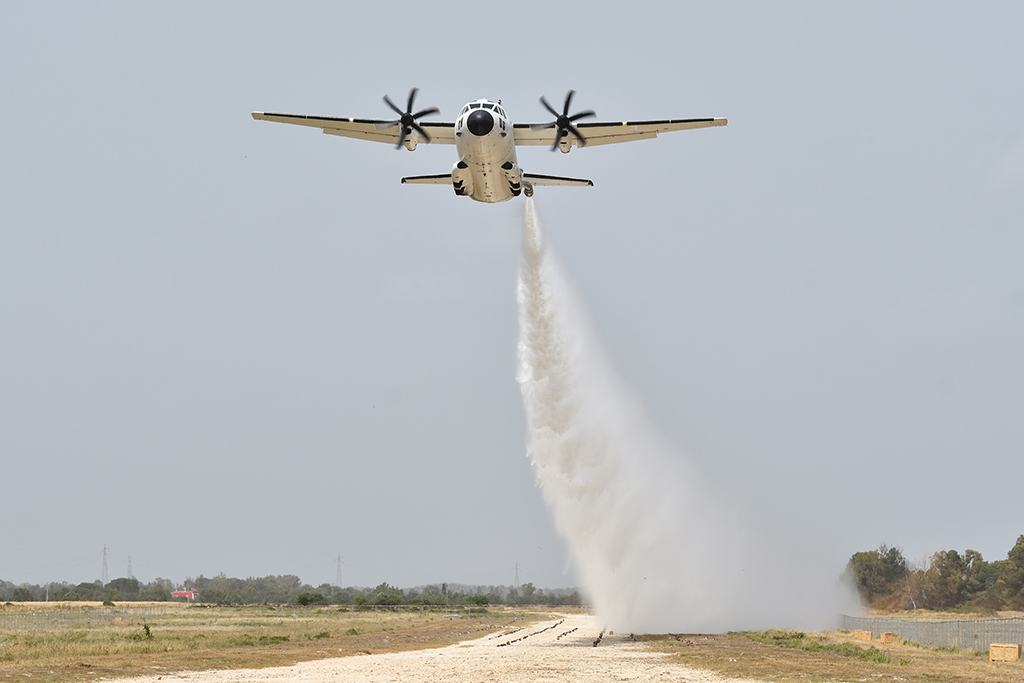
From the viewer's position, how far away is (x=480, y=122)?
32.6 metres

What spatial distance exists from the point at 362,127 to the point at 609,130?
10.2 m

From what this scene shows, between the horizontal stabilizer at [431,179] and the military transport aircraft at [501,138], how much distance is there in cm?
6

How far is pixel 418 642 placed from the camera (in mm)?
46156

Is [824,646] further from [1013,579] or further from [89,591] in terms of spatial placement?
[89,591]

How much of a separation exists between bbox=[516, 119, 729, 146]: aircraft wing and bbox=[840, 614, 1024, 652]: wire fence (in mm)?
22211

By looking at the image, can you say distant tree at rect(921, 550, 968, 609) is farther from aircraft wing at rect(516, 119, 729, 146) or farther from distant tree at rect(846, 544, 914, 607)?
aircraft wing at rect(516, 119, 729, 146)

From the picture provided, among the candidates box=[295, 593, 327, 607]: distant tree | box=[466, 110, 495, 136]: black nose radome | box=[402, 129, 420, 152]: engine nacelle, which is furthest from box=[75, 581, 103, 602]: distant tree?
box=[466, 110, 495, 136]: black nose radome

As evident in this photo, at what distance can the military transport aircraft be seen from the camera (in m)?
34.6

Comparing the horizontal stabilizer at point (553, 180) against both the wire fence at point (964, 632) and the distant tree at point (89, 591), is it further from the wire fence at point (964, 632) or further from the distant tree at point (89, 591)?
the distant tree at point (89, 591)

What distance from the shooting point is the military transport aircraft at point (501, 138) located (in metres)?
34.6

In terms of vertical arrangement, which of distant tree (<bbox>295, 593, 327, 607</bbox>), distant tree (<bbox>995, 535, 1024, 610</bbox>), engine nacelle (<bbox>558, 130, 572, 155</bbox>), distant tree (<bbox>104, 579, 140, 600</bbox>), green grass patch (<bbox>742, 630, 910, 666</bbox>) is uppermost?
engine nacelle (<bbox>558, 130, 572, 155</bbox>)

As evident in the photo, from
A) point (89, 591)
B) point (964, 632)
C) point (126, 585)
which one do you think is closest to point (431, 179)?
point (964, 632)

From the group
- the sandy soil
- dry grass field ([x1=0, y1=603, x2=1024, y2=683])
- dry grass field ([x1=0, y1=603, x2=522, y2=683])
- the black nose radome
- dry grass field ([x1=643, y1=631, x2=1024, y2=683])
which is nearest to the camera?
the sandy soil

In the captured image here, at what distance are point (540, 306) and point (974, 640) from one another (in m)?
23.9
